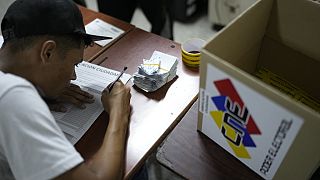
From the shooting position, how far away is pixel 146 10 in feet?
6.30

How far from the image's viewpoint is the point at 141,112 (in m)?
1.01

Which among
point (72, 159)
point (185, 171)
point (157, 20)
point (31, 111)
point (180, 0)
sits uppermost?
point (31, 111)

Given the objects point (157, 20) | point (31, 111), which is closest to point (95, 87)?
point (31, 111)

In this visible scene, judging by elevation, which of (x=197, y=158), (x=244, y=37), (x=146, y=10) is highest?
(x=244, y=37)

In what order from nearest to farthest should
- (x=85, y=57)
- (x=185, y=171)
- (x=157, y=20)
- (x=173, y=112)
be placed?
(x=185, y=171) < (x=173, y=112) < (x=85, y=57) < (x=157, y=20)

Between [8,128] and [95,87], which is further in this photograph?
[95,87]

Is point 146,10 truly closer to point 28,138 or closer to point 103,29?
point 103,29

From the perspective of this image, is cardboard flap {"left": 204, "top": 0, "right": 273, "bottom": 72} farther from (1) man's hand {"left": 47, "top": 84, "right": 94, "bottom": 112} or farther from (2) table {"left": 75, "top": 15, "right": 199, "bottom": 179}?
(1) man's hand {"left": 47, "top": 84, "right": 94, "bottom": 112}

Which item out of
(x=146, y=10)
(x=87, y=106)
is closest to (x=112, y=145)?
(x=87, y=106)

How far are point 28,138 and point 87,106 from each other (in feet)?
1.16

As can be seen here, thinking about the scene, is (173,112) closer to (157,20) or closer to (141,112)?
(141,112)

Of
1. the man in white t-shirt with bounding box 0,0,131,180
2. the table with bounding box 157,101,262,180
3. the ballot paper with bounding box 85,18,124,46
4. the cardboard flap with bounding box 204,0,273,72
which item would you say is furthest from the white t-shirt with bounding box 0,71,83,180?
the ballot paper with bounding box 85,18,124,46

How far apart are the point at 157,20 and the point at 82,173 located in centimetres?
138

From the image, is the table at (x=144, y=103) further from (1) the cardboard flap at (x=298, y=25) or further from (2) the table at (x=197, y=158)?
(1) the cardboard flap at (x=298, y=25)
